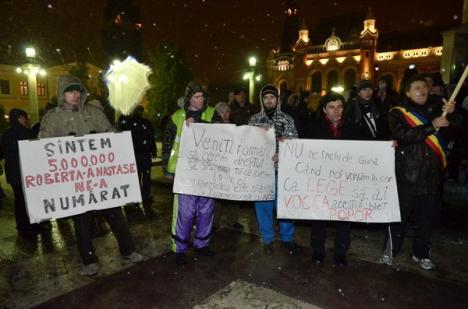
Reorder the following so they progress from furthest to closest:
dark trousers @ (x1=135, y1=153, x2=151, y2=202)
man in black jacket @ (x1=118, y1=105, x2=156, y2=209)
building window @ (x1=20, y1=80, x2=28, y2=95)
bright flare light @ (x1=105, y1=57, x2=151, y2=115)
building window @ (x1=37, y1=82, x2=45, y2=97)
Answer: building window @ (x1=37, y1=82, x2=45, y2=97) → building window @ (x1=20, y1=80, x2=28, y2=95) → bright flare light @ (x1=105, y1=57, x2=151, y2=115) → dark trousers @ (x1=135, y1=153, x2=151, y2=202) → man in black jacket @ (x1=118, y1=105, x2=156, y2=209)

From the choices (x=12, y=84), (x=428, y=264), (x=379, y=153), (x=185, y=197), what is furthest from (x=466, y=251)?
(x=12, y=84)

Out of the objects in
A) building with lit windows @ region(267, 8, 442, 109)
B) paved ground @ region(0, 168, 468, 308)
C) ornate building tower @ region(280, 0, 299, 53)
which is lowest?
paved ground @ region(0, 168, 468, 308)

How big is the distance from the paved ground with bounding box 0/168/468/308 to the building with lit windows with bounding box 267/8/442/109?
1949 inches

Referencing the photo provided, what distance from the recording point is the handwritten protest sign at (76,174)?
3.68 meters

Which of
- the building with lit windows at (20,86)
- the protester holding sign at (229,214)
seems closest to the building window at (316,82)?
the building with lit windows at (20,86)

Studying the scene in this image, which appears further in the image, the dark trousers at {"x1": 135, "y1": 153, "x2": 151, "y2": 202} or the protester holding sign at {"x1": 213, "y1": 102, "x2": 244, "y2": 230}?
the dark trousers at {"x1": 135, "y1": 153, "x2": 151, "y2": 202}

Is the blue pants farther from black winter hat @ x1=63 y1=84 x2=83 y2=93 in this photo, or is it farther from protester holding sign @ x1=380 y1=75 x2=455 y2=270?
black winter hat @ x1=63 y1=84 x2=83 y2=93

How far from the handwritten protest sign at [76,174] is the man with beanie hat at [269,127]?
1.57m

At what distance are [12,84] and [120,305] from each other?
45.6 m

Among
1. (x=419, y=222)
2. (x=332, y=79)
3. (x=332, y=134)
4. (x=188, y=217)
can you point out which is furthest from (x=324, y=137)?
(x=332, y=79)

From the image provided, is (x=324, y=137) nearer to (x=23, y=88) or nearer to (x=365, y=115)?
(x=365, y=115)

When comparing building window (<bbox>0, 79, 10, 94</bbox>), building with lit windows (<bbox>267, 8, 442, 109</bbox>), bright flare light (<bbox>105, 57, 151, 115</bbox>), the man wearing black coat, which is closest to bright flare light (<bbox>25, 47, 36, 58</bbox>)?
bright flare light (<bbox>105, 57, 151, 115</bbox>)

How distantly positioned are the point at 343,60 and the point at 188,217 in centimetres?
5632

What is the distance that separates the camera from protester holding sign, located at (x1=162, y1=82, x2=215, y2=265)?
4215 millimetres
